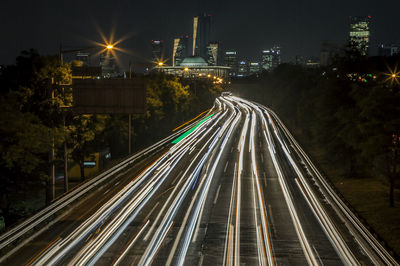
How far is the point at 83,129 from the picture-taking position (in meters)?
36.2

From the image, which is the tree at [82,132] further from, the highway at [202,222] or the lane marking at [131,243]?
the lane marking at [131,243]

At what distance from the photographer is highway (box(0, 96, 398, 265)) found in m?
15.6

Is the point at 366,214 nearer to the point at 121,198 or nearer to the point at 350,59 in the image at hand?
Result: the point at 121,198

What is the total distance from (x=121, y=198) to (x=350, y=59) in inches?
946

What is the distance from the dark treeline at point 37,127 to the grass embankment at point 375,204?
55.8 ft

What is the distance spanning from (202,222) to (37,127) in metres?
9.92

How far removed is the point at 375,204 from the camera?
86.9ft

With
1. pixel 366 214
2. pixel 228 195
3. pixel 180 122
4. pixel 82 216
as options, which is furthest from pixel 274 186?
pixel 180 122

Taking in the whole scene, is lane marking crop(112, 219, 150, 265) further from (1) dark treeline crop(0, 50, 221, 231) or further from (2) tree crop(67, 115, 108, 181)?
(2) tree crop(67, 115, 108, 181)

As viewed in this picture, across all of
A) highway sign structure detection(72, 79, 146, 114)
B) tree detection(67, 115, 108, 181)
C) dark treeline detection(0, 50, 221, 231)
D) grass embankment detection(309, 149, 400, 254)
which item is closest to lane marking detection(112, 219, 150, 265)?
dark treeline detection(0, 50, 221, 231)

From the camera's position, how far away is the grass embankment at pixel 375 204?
20.8 metres


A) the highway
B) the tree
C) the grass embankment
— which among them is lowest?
the grass embankment

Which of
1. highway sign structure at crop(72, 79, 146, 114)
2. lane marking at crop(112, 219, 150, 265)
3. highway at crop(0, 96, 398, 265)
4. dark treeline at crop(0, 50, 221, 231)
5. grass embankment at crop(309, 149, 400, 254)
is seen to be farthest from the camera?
highway sign structure at crop(72, 79, 146, 114)

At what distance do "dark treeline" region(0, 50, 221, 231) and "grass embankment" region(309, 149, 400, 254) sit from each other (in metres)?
Result: 17.0
